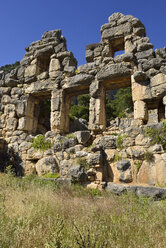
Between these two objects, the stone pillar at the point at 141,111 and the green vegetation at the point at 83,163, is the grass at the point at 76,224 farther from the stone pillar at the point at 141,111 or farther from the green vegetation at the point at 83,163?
the stone pillar at the point at 141,111

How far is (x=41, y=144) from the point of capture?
7.11 meters

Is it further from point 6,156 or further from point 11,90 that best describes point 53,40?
point 6,156

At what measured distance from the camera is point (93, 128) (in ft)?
22.6

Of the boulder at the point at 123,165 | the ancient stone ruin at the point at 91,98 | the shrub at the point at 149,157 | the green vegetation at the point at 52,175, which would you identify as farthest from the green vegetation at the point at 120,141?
the green vegetation at the point at 52,175

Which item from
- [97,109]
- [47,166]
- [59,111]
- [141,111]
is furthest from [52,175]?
[141,111]

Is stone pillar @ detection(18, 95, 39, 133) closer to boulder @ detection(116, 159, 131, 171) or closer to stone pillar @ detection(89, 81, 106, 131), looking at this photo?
stone pillar @ detection(89, 81, 106, 131)

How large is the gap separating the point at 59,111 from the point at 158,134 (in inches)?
164

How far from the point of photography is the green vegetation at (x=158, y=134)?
5.09 metres

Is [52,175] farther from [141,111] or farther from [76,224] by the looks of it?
[141,111]

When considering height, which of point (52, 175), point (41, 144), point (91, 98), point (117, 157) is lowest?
point (52, 175)

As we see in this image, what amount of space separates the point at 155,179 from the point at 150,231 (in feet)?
8.20

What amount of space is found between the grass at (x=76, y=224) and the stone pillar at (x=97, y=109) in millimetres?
3186

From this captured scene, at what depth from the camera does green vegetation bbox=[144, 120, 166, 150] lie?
5090 mm

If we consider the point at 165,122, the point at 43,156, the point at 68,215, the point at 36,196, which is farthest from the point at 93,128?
the point at 68,215
